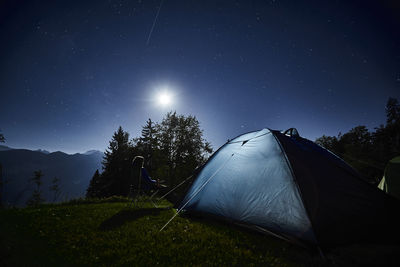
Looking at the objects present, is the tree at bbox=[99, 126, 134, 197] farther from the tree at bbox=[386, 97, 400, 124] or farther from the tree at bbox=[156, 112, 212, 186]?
the tree at bbox=[386, 97, 400, 124]

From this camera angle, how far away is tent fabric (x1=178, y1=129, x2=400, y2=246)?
2674 mm

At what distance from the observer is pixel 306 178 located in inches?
120

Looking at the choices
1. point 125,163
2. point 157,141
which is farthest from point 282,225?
point 125,163

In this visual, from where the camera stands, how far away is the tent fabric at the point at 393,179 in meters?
5.66

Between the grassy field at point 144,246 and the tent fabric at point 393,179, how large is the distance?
5674 mm

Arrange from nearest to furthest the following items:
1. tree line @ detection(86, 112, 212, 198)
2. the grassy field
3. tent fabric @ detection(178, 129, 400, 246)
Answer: the grassy field, tent fabric @ detection(178, 129, 400, 246), tree line @ detection(86, 112, 212, 198)

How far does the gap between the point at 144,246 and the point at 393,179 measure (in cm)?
894

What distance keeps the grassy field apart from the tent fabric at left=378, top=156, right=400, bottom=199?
5.67 metres

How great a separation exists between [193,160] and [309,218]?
67.8 feet

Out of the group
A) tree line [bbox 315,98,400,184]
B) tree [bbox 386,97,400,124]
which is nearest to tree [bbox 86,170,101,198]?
tree line [bbox 315,98,400,184]

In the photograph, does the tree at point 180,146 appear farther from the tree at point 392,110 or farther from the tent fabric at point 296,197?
the tree at point 392,110

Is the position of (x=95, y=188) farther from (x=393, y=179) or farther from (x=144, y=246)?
(x=393, y=179)

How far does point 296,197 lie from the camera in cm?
288

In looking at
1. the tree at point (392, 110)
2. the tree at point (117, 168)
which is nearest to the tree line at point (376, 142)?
the tree at point (392, 110)
